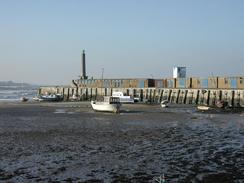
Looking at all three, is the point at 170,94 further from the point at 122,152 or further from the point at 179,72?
the point at 122,152

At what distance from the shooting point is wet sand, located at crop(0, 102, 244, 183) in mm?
24688

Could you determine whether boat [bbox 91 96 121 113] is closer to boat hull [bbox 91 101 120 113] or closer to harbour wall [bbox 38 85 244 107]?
boat hull [bbox 91 101 120 113]

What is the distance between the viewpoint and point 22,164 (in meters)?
27.8

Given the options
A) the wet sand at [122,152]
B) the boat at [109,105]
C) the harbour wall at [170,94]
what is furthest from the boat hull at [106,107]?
the harbour wall at [170,94]

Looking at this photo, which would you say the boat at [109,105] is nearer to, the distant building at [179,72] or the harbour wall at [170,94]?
the harbour wall at [170,94]

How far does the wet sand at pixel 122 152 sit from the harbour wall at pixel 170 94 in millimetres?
27925

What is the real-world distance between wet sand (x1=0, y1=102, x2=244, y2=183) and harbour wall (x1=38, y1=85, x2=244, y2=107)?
2792 centimetres

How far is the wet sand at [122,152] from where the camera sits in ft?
81.0

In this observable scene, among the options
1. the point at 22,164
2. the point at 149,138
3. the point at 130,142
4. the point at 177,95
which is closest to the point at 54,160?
the point at 22,164

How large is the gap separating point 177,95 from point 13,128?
48.8 meters

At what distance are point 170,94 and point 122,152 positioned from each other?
62649mm

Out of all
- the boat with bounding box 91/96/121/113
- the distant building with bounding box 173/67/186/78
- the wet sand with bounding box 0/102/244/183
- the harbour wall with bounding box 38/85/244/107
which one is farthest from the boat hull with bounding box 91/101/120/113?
the distant building with bounding box 173/67/186/78

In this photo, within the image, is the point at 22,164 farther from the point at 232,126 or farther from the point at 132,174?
the point at 232,126

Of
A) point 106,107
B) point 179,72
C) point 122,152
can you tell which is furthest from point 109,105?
point 122,152
